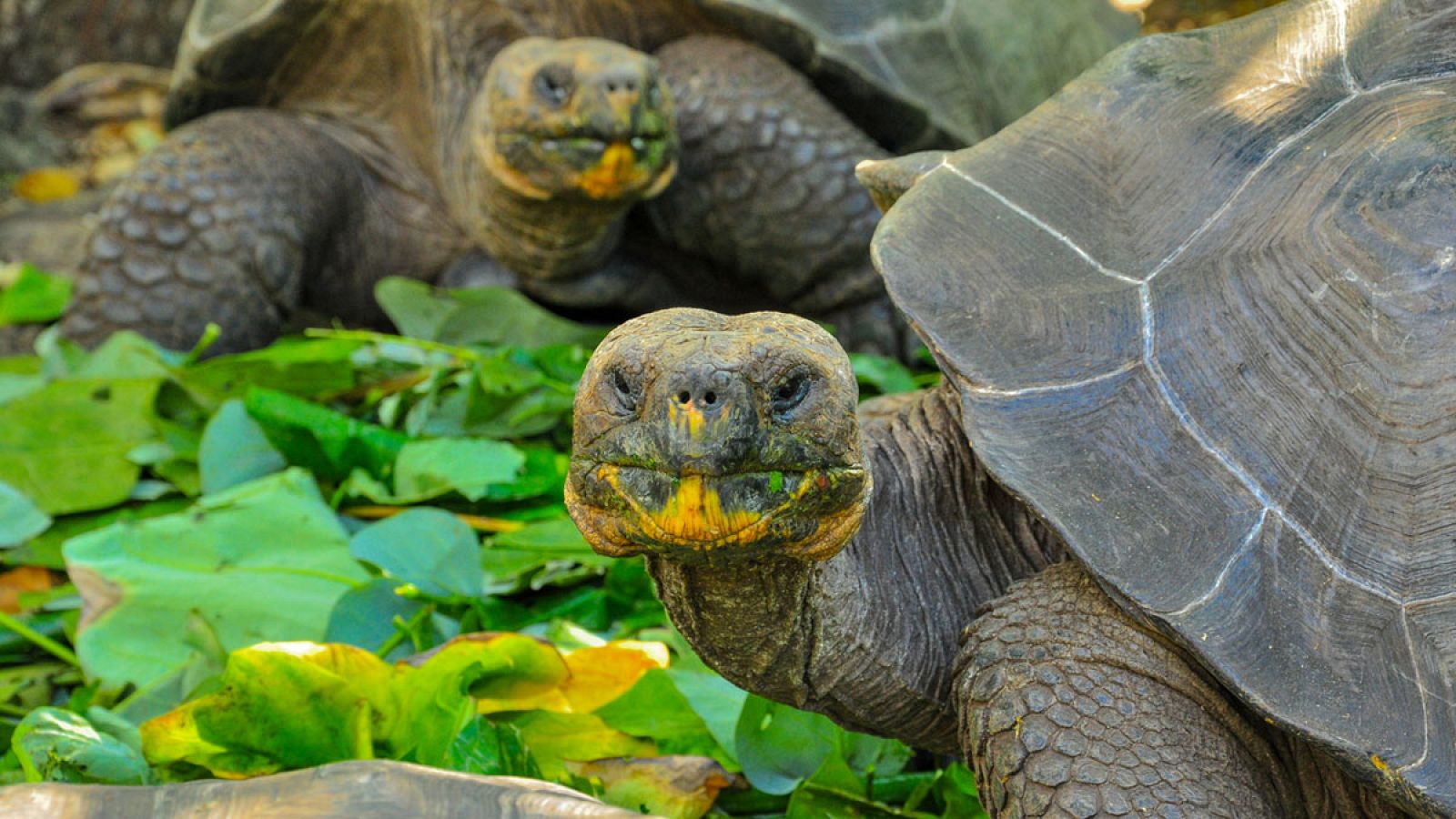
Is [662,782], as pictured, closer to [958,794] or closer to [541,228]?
[958,794]

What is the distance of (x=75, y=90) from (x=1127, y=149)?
6.23 metres

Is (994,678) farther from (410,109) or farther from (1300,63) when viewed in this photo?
(410,109)

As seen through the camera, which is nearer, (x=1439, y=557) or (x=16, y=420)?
(x=1439, y=557)

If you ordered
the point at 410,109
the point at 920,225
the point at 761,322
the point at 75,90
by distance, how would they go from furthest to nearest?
the point at 75,90, the point at 410,109, the point at 920,225, the point at 761,322

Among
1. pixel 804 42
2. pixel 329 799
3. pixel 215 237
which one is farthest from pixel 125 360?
pixel 329 799

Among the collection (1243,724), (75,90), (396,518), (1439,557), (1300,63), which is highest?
(1300,63)

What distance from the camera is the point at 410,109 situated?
465 centimetres

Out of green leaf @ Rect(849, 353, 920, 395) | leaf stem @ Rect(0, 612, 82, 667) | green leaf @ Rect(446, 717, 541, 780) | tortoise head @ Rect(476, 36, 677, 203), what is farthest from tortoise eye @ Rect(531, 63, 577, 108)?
green leaf @ Rect(446, 717, 541, 780)

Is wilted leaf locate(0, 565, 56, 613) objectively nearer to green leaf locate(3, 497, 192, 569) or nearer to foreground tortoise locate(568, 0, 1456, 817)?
green leaf locate(3, 497, 192, 569)

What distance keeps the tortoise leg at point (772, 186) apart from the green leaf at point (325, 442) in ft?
4.20

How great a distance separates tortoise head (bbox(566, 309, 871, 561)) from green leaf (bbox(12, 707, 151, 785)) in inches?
33.3

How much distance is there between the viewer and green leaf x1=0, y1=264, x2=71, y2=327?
14.8 ft

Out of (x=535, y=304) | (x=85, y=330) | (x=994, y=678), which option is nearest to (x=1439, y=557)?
(x=994, y=678)

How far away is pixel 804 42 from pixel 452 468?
174cm
